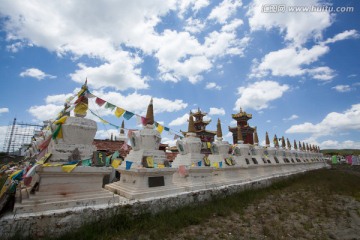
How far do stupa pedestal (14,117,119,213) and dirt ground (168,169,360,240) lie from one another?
7.96 ft

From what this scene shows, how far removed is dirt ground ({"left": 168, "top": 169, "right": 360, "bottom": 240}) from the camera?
15.9ft

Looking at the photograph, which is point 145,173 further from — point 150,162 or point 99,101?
point 99,101

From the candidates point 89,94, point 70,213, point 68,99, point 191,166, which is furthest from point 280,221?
point 68,99

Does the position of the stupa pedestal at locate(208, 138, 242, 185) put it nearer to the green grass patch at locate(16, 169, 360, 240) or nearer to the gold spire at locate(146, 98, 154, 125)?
the green grass patch at locate(16, 169, 360, 240)

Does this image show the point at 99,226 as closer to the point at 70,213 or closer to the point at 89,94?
the point at 70,213

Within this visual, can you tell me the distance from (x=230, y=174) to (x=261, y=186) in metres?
2.35

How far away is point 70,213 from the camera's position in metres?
4.21

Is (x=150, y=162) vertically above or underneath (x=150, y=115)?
underneath

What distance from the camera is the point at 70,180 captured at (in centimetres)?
486

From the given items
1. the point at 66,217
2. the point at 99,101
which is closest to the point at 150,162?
the point at 99,101

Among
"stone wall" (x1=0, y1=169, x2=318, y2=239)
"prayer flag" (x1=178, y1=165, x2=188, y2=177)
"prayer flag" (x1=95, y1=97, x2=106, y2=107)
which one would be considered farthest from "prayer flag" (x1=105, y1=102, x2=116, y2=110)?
"prayer flag" (x1=178, y1=165, x2=188, y2=177)

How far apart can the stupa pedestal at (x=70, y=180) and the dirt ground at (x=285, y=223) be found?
7.96 ft

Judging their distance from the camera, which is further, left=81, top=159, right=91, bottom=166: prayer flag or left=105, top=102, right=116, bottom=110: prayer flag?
left=105, top=102, right=116, bottom=110: prayer flag

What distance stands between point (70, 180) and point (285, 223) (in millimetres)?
6282
